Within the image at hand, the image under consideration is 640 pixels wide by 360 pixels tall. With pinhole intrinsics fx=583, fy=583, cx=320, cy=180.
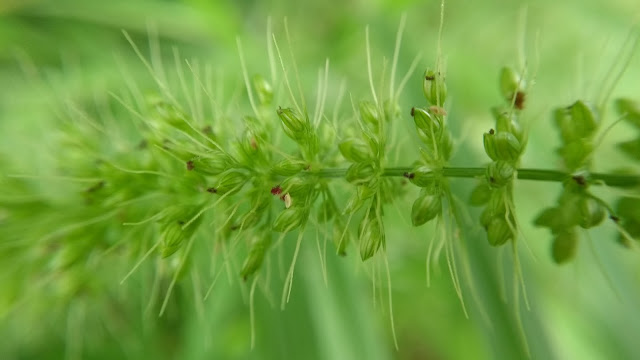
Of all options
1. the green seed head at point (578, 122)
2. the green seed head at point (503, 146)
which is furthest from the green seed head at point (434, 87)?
the green seed head at point (578, 122)

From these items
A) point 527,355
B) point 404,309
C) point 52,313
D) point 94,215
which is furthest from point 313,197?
point 404,309

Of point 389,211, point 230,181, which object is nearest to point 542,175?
point 230,181

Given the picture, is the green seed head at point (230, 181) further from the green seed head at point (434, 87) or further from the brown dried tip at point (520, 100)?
the brown dried tip at point (520, 100)

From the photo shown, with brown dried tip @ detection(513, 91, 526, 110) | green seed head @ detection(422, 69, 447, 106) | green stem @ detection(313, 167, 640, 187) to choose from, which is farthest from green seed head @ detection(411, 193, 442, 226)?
brown dried tip @ detection(513, 91, 526, 110)

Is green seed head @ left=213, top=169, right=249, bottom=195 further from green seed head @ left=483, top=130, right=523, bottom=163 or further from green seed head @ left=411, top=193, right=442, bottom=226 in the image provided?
green seed head @ left=483, top=130, right=523, bottom=163

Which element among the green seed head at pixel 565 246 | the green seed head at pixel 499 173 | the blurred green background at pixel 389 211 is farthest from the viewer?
the blurred green background at pixel 389 211

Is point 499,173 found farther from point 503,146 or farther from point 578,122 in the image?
point 578,122

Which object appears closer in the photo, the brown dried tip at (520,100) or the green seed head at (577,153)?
the green seed head at (577,153)
